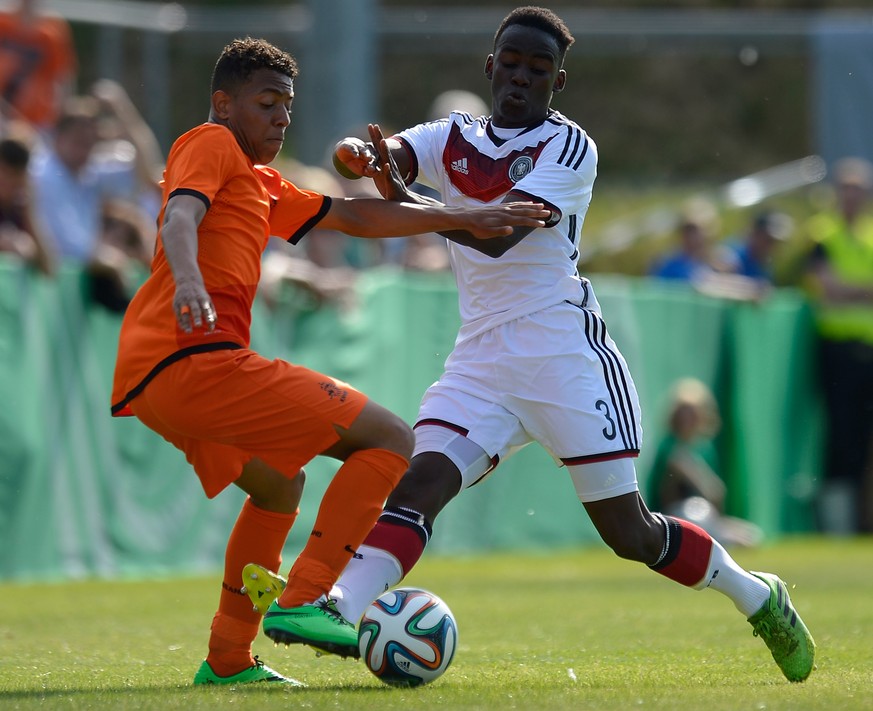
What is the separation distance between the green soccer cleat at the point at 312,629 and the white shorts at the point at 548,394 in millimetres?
1039

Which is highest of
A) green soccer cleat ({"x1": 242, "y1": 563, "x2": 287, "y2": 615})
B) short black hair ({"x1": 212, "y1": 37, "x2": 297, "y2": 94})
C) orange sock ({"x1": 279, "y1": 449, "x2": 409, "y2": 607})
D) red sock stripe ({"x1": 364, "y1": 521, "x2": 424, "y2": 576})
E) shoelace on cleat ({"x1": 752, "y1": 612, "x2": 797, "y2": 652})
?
short black hair ({"x1": 212, "y1": 37, "x2": 297, "y2": 94})

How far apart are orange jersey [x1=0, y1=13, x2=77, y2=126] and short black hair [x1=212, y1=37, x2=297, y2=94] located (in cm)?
698

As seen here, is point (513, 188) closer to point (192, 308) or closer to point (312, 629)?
point (192, 308)

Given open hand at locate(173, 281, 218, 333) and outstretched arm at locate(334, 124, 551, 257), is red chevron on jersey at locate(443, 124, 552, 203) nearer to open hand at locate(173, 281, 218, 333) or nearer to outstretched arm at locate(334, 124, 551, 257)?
outstretched arm at locate(334, 124, 551, 257)

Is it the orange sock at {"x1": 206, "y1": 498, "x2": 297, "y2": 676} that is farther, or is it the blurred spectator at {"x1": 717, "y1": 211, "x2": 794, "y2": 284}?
the blurred spectator at {"x1": 717, "y1": 211, "x2": 794, "y2": 284}

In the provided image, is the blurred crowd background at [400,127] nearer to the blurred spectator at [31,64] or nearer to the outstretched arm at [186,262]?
the blurred spectator at [31,64]

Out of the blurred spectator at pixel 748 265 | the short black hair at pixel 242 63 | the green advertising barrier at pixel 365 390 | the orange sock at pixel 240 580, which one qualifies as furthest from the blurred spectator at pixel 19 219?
the blurred spectator at pixel 748 265

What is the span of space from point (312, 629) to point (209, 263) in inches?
50.1

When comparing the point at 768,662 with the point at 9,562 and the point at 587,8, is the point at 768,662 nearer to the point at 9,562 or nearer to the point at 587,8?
the point at 9,562

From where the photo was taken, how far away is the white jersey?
19.5 ft

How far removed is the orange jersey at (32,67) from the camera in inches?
480

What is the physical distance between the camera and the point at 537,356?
5.99m

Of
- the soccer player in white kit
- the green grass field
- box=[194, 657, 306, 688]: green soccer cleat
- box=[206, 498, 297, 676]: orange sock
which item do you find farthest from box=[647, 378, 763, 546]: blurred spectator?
box=[206, 498, 297, 676]: orange sock

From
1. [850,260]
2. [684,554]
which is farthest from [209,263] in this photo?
[850,260]
